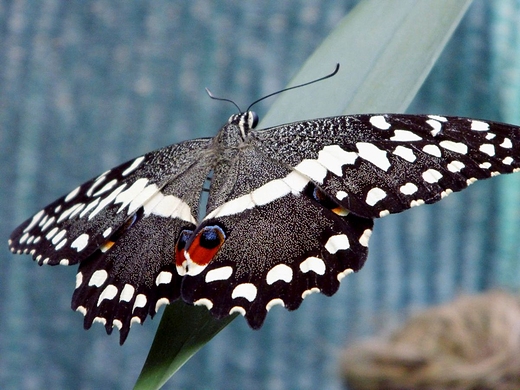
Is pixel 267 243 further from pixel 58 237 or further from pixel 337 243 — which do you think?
pixel 58 237

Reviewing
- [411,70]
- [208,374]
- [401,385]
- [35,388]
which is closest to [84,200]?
[411,70]

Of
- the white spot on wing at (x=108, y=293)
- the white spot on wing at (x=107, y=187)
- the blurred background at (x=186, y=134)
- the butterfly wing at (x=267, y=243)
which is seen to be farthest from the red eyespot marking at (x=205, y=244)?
the blurred background at (x=186, y=134)

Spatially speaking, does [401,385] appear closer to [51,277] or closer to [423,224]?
[423,224]

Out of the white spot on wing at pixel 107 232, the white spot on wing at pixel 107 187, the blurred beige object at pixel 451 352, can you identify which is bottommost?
the blurred beige object at pixel 451 352

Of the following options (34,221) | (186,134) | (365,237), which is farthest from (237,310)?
(186,134)

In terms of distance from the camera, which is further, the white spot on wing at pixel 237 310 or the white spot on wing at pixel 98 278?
the white spot on wing at pixel 98 278

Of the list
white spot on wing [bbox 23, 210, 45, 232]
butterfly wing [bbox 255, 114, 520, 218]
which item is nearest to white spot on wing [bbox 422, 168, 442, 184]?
butterfly wing [bbox 255, 114, 520, 218]

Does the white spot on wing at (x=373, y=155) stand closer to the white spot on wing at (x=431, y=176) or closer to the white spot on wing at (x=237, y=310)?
the white spot on wing at (x=431, y=176)
